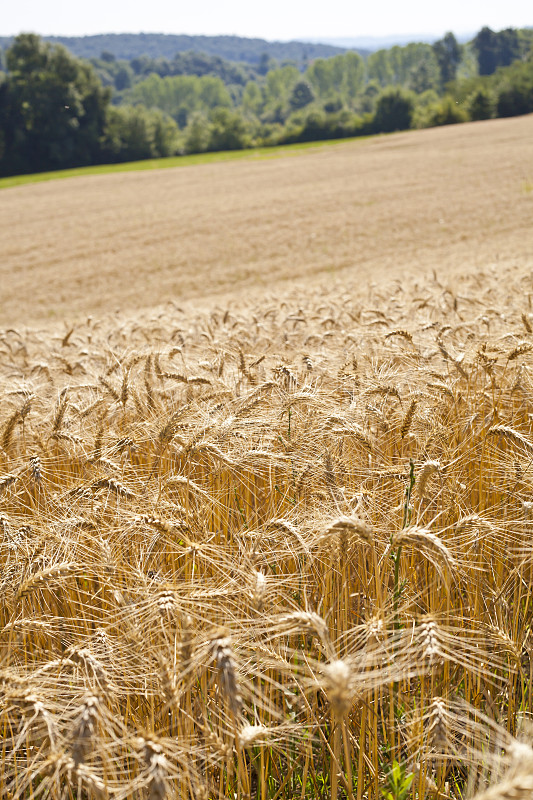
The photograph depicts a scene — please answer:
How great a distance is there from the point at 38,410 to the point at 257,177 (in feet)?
111

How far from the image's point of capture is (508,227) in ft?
61.7

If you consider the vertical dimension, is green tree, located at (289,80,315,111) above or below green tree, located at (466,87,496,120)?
above

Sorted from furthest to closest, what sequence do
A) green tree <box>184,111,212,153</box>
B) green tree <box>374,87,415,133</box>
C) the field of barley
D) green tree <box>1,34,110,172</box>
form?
1. green tree <box>184,111,212,153</box>
2. green tree <box>374,87,415,133</box>
3. green tree <box>1,34,110,172</box>
4. the field of barley

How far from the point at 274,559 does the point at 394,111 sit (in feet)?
225

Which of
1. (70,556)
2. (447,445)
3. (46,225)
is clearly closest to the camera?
(70,556)

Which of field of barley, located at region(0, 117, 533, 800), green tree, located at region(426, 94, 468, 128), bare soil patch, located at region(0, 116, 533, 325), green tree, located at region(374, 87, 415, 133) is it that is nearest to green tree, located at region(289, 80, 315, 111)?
green tree, located at region(374, 87, 415, 133)

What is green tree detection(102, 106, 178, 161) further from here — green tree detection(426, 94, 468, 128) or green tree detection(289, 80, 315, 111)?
green tree detection(289, 80, 315, 111)

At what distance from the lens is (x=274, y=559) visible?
175 cm

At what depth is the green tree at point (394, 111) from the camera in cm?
6241

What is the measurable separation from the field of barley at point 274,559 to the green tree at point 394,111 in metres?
62.7

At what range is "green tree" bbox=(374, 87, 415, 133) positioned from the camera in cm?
6241

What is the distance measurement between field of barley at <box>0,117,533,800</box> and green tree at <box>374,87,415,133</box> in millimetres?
62717

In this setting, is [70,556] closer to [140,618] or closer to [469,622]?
[140,618]

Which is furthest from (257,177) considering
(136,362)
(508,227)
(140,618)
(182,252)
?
(140,618)
